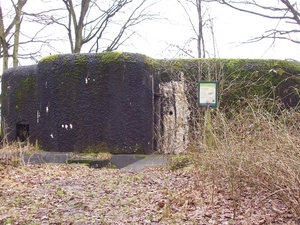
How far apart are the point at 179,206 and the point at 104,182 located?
257 centimetres

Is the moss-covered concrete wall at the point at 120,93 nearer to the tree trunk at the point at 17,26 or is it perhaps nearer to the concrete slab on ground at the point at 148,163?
the concrete slab on ground at the point at 148,163

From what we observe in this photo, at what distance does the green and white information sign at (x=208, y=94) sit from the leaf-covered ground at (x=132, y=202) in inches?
70.5

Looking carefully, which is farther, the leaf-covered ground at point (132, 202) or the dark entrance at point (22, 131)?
the dark entrance at point (22, 131)

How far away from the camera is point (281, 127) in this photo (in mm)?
5016

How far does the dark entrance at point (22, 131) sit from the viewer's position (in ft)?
45.2

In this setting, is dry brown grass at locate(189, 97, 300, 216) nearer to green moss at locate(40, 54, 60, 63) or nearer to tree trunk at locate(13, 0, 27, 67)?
green moss at locate(40, 54, 60, 63)

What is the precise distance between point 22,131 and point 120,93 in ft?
13.5

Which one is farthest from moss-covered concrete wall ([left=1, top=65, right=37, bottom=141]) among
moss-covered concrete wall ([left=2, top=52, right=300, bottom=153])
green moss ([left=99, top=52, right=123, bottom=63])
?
green moss ([left=99, top=52, right=123, bottom=63])

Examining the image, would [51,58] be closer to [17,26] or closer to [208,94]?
[208,94]

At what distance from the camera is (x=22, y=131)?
14.0 meters

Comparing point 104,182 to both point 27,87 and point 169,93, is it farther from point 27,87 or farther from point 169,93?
point 27,87

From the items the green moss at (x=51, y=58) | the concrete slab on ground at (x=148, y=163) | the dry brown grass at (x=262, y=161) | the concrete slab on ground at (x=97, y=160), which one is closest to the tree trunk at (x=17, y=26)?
the green moss at (x=51, y=58)

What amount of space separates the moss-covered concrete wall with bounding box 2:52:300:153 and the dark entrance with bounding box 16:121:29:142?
21.2 inches

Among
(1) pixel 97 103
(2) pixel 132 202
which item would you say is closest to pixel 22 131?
(1) pixel 97 103
